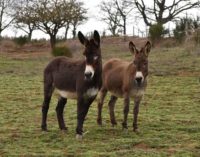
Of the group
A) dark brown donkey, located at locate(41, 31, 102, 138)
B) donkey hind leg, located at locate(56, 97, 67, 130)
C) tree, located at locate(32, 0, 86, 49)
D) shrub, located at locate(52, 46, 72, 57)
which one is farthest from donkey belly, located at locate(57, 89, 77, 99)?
tree, located at locate(32, 0, 86, 49)

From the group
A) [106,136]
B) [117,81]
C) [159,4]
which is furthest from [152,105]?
[159,4]

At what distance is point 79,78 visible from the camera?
8633mm

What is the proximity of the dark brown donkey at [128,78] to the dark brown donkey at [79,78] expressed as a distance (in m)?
0.92

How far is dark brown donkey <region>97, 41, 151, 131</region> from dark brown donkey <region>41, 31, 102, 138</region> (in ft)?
3.02

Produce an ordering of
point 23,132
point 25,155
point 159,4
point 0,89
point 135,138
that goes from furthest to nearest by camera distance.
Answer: point 159,4 < point 0,89 < point 23,132 < point 135,138 < point 25,155

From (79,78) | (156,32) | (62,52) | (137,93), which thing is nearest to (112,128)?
(137,93)

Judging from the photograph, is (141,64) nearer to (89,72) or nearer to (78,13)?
(89,72)

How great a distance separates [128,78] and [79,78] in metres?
1.31

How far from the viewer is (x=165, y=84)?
60.0 ft

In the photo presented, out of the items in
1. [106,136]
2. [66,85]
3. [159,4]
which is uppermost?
[159,4]

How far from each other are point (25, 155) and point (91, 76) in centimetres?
180

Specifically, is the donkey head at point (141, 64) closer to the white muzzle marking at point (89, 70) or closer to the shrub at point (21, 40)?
the white muzzle marking at point (89, 70)

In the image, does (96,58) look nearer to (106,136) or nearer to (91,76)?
(91,76)

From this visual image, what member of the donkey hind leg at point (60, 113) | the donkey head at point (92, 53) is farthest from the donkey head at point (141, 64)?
the donkey hind leg at point (60, 113)
